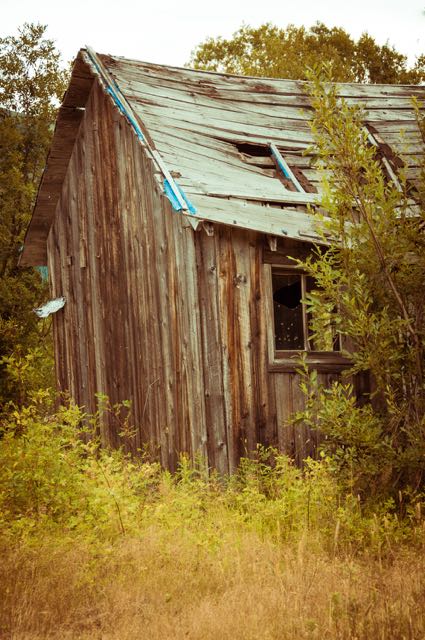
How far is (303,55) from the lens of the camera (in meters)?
30.5

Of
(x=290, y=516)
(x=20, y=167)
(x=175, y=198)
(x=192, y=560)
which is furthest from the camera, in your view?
(x=20, y=167)

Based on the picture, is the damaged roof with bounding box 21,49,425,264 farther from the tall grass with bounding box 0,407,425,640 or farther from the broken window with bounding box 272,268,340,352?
the tall grass with bounding box 0,407,425,640

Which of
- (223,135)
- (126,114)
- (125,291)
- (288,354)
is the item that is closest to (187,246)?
(288,354)

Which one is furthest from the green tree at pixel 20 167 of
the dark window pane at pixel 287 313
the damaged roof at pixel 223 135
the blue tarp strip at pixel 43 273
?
the dark window pane at pixel 287 313

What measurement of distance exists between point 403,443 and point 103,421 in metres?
5.81

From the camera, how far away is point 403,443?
8156 millimetres

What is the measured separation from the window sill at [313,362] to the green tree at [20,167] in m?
11.2

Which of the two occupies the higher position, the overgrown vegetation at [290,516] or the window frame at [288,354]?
the window frame at [288,354]

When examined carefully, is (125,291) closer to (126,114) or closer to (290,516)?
(126,114)

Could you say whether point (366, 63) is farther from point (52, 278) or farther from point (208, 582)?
point (208, 582)

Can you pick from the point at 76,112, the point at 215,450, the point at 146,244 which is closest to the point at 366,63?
the point at 76,112

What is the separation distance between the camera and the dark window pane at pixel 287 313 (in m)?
10.9

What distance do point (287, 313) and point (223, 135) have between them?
9.90 feet

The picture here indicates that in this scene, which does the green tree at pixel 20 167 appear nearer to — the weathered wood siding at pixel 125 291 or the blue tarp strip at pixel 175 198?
the weathered wood siding at pixel 125 291
